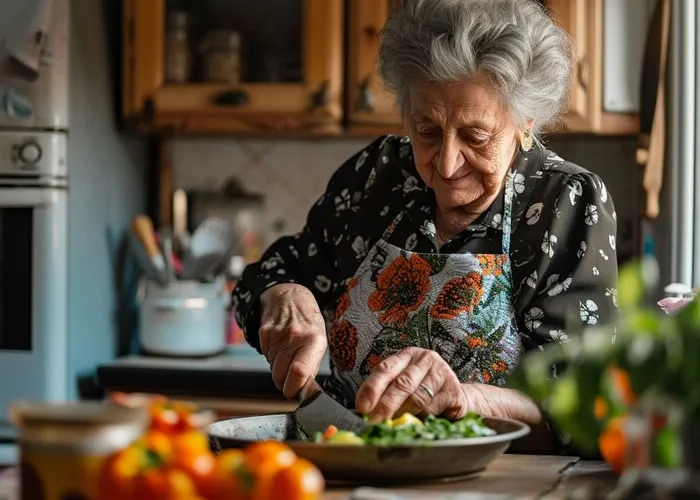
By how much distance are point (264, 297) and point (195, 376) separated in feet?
3.17

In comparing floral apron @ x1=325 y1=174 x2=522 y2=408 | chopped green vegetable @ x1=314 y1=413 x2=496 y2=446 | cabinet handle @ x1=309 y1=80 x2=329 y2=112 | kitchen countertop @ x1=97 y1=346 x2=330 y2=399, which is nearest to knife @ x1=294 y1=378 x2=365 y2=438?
chopped green vegetable @ x1=314 y1=413 x2=496 y2=446

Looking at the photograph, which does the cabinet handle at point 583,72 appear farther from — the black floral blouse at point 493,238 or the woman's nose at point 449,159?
the woman's nose at point 449,159

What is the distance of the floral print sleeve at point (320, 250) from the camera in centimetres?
188

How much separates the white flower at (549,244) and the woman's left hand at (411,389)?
0.31 metres

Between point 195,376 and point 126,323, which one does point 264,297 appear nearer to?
point 195,376

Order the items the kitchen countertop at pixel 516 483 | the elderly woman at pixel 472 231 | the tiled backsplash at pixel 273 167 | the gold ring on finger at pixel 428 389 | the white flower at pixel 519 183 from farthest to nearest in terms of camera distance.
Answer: the tiled backsplash at pixel 273 167 < the white flower at pixel 519 183 < the elderly woman at pixel 472 231 < the gold ring on finger at pixel 428 389 < the kitchen countertop at pixel 516 483

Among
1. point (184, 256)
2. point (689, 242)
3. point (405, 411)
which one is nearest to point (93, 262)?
point (184, 256)

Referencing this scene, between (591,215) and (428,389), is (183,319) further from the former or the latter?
(428,389)

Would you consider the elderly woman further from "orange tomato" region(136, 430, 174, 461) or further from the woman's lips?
"orange tomato" region(136, 430, 174, 461)

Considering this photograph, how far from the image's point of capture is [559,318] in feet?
5.10

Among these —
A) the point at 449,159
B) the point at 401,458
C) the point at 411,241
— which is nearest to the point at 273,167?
the point at 411,241

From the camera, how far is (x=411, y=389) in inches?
53.8

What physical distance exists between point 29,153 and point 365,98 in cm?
85

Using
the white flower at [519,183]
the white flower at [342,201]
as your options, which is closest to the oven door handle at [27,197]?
the white flower at [342,201]
